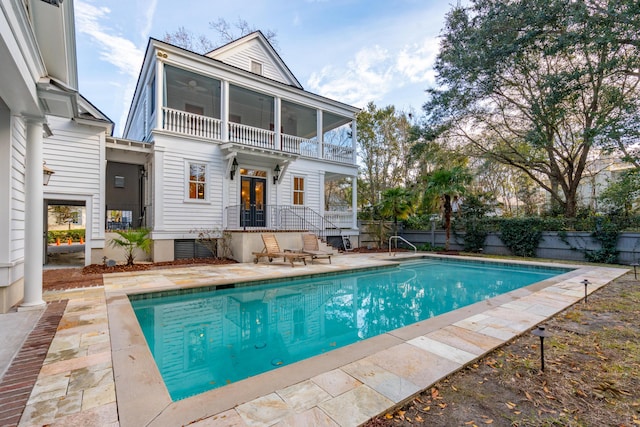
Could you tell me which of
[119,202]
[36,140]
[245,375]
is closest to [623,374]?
[245,375]

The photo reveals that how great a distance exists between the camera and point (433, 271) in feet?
34.6

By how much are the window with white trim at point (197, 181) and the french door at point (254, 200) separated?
163cm

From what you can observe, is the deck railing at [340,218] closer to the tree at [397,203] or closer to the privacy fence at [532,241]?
the privacy fence at [532,241]

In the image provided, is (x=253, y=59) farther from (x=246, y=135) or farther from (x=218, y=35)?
(x=218, y=35)

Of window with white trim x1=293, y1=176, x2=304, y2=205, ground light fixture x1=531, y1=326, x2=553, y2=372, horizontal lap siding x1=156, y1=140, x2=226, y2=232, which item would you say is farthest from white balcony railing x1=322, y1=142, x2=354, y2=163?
ground light fixture x1=531, y1=326, x2=553, y2=372

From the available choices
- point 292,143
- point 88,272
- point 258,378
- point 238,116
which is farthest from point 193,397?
point 238,116

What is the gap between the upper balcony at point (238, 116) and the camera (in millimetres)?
11078

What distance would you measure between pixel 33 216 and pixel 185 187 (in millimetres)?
6356

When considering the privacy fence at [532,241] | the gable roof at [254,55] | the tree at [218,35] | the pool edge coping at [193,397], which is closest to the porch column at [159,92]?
the gable roof at [254,55]

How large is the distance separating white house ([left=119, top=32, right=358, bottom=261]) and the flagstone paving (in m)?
6.28

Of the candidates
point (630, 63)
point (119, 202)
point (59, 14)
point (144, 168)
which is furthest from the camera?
point (119, 202)

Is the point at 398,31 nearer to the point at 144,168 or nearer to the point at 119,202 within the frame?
the point at 144,168

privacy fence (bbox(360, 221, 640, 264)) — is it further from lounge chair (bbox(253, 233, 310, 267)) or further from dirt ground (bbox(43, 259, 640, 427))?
dirt ground (bbox(43, 259, 640, 427))

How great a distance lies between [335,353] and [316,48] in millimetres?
17785
